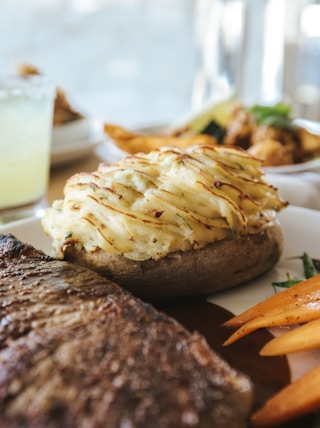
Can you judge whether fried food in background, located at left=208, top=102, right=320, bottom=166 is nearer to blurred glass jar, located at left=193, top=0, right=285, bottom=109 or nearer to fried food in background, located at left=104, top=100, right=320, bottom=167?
fried food in background, located at left=104, top=100, right=320, bottom=167

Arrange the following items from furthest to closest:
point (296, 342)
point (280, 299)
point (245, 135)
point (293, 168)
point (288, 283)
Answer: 1. point (245, 135)
2. point (293, 168)
3. point (288, 283)
4. point (280, 299)
5. point (296, 342)

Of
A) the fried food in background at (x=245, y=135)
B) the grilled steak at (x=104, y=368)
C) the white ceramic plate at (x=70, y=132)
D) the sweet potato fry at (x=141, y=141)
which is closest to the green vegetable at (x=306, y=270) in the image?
the grilled steak at (x=104, y=368)

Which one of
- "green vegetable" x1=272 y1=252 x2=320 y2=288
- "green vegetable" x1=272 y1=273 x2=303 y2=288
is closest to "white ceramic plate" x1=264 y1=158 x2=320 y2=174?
"green vegetable" x1=272 y1=252 x2=320 y2=288

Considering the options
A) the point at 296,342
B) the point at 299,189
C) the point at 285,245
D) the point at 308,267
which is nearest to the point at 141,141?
the point at 299,189

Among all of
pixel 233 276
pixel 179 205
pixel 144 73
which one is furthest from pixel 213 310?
pixel 144 73

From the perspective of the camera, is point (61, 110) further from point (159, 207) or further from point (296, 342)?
point (296, 342)
